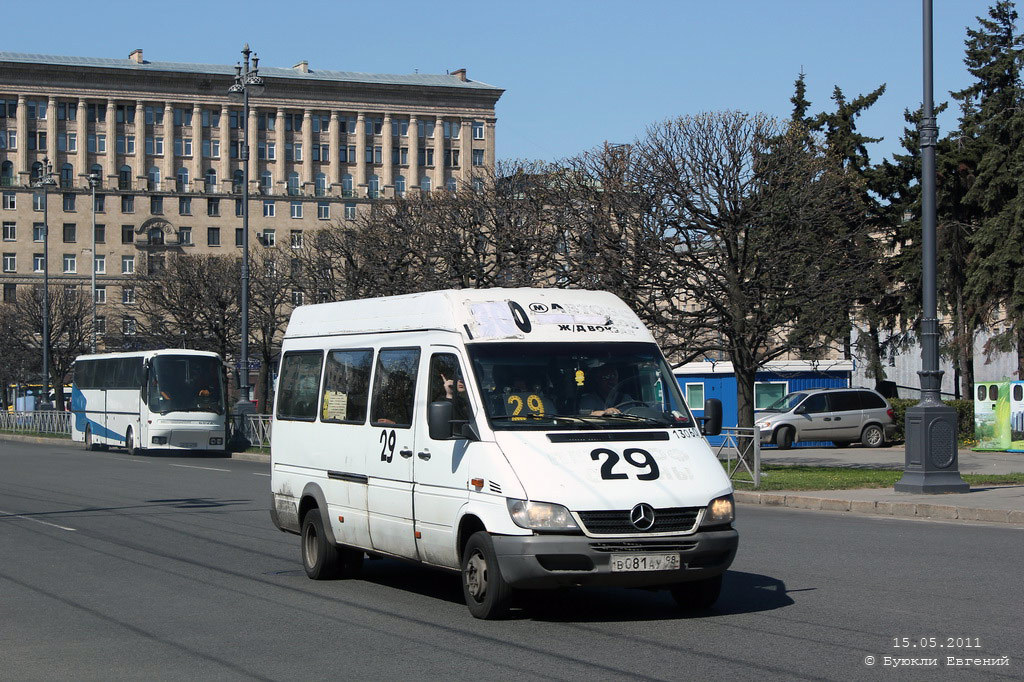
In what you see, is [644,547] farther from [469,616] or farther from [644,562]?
[469,616]

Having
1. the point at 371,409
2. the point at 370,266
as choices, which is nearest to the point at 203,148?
the point at 370,266

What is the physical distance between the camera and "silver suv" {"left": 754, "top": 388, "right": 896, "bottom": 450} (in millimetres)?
38281

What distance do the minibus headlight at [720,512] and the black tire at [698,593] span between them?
0.55 meters

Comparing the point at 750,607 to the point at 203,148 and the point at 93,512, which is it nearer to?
the point at 93,512

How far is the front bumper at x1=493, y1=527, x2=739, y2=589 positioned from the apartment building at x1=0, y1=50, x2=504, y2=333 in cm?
11086

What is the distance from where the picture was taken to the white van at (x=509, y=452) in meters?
8.66

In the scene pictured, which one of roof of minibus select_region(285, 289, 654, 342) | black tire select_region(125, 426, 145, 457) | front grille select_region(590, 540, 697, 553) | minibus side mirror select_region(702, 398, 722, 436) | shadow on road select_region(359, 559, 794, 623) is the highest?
roof of minibus select_region(285, 289, 654, 342)

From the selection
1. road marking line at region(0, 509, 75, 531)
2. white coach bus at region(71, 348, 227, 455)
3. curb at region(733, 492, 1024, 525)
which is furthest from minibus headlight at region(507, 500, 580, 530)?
white coach bus at region(71, 348, 227, 455)

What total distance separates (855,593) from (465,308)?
151 inches

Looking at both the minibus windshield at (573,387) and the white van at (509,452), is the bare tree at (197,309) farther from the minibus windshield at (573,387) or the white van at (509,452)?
the minibus windshield at (573,387)

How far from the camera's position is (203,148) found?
131 meters

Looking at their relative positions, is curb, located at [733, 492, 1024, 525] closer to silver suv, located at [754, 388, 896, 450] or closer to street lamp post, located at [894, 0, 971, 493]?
street lamp post, located at [894, 0, 971, 493]

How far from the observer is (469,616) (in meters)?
9.35

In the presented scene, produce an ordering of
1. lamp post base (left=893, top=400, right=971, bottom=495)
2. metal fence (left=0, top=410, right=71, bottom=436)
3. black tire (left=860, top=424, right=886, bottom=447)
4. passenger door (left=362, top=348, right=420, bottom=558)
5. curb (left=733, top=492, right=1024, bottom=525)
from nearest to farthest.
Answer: passenger door (left=362, top=348, right=420, bottom=558), curb (left=733, top=492, right=1024, bottom=525), lamp post base (left=893, top=400, right=971, bottom=495), black tire (left=860, top=424, right=886, bottom=447), metal fence (left=0, top=410, right=71, bottom=436)
